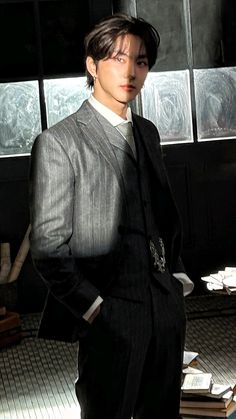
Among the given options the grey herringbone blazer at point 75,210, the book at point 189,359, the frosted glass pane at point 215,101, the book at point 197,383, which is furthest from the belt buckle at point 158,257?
the frosted glass pane at point 215,101

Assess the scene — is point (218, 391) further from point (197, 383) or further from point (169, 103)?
point (169, 103)

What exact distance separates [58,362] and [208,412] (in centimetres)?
115

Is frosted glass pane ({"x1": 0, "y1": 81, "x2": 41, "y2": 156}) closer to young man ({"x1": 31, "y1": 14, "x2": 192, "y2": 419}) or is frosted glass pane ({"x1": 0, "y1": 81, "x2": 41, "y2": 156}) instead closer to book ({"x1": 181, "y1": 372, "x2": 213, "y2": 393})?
book ({"x1": 181, "y1": 372, "x2": 213, "y2": 393})

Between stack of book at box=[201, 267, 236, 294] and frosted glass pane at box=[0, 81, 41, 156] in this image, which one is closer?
stack of book at box=[201, 267, 236, 294]

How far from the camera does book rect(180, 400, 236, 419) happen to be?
10.4 ft

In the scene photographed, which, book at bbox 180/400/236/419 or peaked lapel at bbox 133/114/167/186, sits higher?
peaked lapel at bbox 133/114/167/186

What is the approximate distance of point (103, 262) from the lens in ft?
7.86

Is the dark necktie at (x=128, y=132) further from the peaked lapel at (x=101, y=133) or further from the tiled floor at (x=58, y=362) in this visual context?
the tiled floor at (x=58, y=362)

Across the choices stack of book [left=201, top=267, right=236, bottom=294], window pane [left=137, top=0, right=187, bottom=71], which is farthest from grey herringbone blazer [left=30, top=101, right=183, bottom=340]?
window pane [left=137, top=0, right=187, bottom=71]

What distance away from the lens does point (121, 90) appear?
2426 millimetres

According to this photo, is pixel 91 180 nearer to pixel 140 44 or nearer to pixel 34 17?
pixel 140 44

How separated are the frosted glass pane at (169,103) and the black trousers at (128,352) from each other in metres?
2.52

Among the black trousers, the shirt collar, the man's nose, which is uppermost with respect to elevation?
the man's nose

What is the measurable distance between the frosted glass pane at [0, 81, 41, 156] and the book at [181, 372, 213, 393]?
1.99 m
